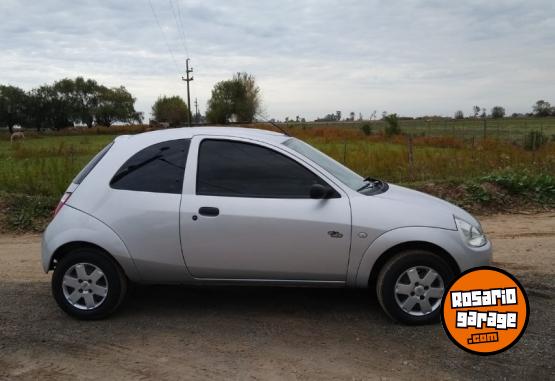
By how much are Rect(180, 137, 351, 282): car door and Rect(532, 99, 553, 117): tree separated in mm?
86301

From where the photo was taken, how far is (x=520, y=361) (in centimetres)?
366

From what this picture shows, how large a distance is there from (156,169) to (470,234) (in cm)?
279

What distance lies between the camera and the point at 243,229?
13.9 feet

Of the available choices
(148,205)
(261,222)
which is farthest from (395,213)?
(148,205)

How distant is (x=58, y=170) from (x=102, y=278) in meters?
7.47

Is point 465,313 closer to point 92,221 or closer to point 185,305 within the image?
point 185,305

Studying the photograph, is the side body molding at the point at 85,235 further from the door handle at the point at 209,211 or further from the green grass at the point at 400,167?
the green grass at the point at 400,167

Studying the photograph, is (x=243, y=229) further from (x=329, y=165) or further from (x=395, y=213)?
(x=395, y=213)

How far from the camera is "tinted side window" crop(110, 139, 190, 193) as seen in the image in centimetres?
444

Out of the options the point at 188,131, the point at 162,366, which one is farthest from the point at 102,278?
the point at 188,131

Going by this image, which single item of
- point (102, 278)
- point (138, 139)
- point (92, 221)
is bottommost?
point (102, 278)

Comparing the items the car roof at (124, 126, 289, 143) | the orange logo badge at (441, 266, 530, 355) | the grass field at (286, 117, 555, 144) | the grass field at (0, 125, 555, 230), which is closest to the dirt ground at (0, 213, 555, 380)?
the orange logo badge at (441, 266, 530, 355)

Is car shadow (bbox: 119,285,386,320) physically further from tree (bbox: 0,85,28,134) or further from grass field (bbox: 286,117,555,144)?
tree (bbox: 0,85,28,134)

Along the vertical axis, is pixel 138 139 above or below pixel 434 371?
above
